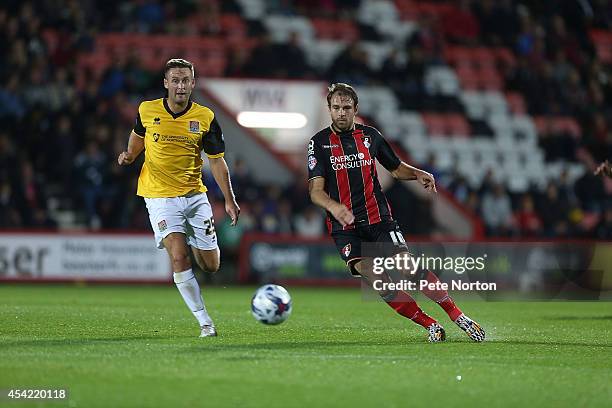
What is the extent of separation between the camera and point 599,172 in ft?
35.3

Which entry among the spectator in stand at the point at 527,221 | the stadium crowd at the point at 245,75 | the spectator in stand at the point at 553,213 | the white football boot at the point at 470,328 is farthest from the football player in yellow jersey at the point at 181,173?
the spectator in stand at the point at 553,213

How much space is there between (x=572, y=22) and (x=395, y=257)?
21260 mm

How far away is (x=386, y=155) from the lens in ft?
33.9

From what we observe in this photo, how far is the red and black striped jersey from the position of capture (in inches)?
396

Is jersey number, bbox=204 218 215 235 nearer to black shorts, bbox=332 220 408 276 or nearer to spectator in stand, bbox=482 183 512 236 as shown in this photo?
black shorts, bbox=332 220 408 276

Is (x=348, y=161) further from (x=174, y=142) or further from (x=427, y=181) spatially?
(x=174, y=142)

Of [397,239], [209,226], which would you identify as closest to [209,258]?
[209,226]

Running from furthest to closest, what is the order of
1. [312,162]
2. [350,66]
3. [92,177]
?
[350,66] < [92,177] < [312,162]

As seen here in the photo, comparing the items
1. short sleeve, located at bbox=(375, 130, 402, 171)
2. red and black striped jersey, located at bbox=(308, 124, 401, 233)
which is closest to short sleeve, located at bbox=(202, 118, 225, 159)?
red and black striped jersey, located at bbox=(308, 124, 401, 233)

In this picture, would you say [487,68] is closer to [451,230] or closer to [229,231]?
[451,230]

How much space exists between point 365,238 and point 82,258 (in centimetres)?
1118

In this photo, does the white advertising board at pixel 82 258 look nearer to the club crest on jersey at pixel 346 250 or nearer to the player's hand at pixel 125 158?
the player's hand at pixel 125 158

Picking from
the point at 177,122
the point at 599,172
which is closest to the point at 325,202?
the point at 177,122

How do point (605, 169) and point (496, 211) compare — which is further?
point (496, 211)
